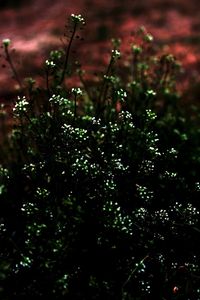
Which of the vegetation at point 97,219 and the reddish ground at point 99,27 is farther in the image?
the reddish ground at point 99,27

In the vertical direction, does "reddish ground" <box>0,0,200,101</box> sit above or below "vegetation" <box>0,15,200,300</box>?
above

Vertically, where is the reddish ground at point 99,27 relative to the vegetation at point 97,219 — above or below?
above

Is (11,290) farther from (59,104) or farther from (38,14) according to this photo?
(38,14)

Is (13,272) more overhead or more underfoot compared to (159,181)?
more underfoot

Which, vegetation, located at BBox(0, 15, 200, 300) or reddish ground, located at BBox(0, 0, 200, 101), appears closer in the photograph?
vegetation, located at BBox(0, 15, 200, 300)

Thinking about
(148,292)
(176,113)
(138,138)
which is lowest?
(148,292)

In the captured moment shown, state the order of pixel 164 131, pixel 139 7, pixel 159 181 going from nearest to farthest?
pixel 159 181, pixel 164 131, pixel 139 7

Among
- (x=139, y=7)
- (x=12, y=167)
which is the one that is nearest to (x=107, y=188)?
(x=12, y=167)

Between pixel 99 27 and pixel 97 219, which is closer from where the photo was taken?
pixel 97 219
